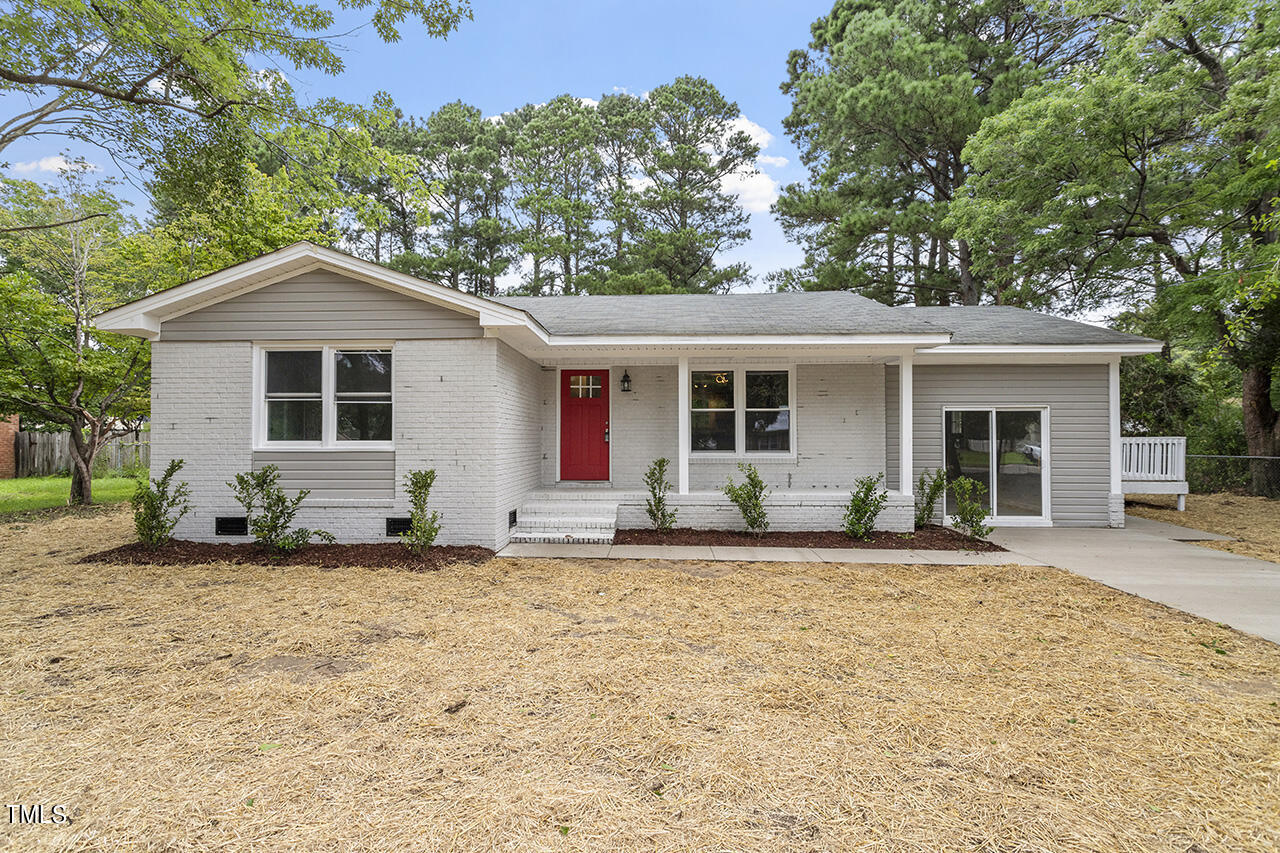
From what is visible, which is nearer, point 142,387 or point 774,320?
point 774,320

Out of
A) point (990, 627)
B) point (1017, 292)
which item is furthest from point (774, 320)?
point (1017, 292)

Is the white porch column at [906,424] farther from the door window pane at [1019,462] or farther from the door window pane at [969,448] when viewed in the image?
the door window pane at [1019,462]

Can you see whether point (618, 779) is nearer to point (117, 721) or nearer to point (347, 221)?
point (117, 721)

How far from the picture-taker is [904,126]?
15547mm

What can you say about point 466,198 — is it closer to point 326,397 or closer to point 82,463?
point 82,463

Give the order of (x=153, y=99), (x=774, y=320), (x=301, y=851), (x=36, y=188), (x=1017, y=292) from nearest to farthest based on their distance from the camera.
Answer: (x=301, y=851)
(x=153, y=99)
(x=774, y=320)
(x=36, y=188)
(x=1017, y=292)

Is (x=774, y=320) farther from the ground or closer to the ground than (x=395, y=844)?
farther from the ground

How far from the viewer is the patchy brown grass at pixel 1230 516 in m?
7.62

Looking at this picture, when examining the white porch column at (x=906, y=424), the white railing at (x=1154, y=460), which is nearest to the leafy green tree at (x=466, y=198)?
the white porch column at (x=906, y=424)

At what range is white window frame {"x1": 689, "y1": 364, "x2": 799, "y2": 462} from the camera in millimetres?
9281

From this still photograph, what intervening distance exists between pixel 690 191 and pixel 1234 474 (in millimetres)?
17866

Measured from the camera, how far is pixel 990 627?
450 centimetres

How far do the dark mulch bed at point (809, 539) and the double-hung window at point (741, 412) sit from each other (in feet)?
5.60

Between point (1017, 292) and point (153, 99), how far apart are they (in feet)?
60.0
